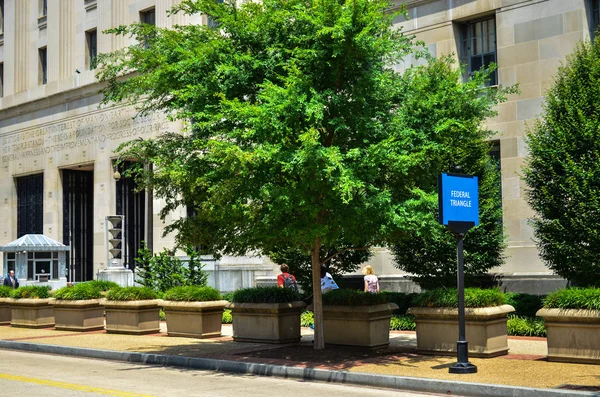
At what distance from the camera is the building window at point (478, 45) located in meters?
27.0

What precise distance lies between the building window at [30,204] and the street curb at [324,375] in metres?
31.1

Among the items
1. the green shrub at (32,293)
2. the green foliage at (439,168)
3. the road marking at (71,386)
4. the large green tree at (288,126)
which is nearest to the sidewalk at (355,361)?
the large green tree at (288,126)

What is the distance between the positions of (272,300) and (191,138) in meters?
4.32

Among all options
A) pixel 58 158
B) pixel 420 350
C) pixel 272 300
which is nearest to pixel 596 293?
pixel 420 350

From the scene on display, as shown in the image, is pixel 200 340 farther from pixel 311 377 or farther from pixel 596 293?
pixel 596 293

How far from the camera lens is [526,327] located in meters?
A: 20.4

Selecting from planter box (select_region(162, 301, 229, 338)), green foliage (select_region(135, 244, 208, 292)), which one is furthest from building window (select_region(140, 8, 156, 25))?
planter box (select_region(162, 301, 229, 338))

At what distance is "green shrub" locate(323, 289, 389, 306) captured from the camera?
17625 millimetres

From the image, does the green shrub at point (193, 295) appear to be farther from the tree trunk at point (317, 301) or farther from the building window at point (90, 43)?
the building window at point (90, 43)

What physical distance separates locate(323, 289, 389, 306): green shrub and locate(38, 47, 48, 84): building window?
121ft

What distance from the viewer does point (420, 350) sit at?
16562 millimetres

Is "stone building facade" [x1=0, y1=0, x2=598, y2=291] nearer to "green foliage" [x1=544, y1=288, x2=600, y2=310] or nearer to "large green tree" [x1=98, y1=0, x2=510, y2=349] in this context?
"large green tree" [x1=98, y1=0, x2=510, y2=349]

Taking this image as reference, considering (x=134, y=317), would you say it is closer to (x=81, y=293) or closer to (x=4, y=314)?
(x=81, y=293)

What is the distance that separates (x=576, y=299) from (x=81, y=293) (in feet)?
51.4
